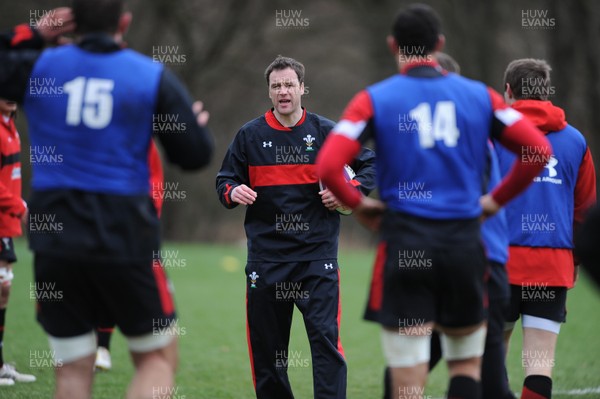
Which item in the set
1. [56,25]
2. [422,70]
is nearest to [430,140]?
[422,70]

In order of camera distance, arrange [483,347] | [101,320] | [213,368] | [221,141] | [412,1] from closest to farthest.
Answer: [101,320] → [483,347] → [213,368] → [412,1] → [221,141]

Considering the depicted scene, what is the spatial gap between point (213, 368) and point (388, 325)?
177 inches

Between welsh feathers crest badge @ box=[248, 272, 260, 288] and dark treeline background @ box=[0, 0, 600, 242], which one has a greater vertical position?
dark treeline background @ box=[0, 0, 600, 242]

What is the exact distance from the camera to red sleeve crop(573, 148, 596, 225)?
5758 millimetres

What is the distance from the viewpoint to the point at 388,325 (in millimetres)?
4066

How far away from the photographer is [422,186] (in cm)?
405

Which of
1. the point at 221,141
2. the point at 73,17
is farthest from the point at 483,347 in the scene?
A: the point at 221,141

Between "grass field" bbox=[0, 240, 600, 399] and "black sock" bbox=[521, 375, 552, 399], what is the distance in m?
1.66

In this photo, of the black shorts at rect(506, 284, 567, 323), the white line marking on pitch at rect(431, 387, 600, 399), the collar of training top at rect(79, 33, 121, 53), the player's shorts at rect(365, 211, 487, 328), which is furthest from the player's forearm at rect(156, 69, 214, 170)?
the white line marking on pitch at rect(431, 387, 600, 399)

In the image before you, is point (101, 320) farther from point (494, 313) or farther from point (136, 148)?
point (494, 313)

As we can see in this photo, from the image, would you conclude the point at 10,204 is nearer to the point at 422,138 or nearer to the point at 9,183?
the point at 9,183

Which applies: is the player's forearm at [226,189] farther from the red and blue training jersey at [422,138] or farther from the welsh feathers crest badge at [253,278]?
the red and blue training jersey at [422,138]

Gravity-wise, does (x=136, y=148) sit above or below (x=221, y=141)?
below

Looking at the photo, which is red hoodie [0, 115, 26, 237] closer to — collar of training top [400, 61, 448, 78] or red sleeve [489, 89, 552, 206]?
collar of training top [400, 61, 448, 78]
